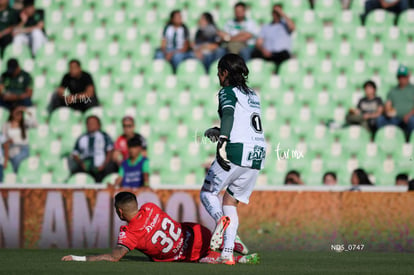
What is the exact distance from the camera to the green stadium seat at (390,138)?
10086mm

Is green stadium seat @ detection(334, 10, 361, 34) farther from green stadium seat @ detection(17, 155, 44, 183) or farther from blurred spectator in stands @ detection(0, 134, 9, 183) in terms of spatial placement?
blurred spectator in stands @ detection(0, 134, 9, 183)

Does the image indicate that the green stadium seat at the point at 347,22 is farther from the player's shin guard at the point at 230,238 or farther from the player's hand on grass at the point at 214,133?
the player's shin guard at the point at 230,238

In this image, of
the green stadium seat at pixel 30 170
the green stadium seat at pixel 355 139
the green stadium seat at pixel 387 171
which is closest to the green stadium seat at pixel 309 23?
the green stadium seat at pixel 355 139

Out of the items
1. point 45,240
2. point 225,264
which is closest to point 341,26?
point 45,240

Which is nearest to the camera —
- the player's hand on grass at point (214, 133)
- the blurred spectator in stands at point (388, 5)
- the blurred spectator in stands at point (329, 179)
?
the player's hand on grass at point (214, 133)

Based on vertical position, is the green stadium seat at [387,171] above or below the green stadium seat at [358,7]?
below

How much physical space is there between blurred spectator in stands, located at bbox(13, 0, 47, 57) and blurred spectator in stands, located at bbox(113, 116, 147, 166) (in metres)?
2.35

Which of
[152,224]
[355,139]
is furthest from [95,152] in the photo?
[152,224]

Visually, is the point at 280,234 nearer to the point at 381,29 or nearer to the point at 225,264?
the point at 225,264

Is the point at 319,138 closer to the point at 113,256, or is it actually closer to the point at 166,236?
the point at 166,236

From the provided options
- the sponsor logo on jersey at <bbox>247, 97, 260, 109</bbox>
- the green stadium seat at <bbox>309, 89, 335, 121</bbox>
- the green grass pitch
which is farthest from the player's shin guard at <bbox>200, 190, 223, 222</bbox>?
the green stadium seat at <bbox>309, 89, 335, 121</bbox>

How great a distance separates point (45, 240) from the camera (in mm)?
8539

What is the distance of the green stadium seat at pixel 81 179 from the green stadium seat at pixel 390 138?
3.75 m

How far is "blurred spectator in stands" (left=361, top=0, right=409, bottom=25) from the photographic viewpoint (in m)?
11.0
